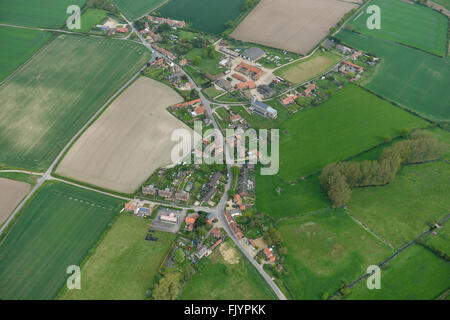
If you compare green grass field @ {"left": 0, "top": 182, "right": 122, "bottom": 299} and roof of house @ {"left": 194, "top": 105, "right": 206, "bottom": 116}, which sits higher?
roof of house @ {"left": 194, "top": 105, "right": 206, "bottom": 116}

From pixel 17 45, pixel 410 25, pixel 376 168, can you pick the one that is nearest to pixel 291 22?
pixel 410 25

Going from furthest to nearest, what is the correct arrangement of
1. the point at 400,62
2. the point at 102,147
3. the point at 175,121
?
the point at 400,62
the point at 175,121
the point at 102,147

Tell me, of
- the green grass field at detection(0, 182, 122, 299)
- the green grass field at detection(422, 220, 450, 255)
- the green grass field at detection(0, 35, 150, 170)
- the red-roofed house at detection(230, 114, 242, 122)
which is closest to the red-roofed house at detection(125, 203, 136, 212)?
the green grass field at detection(0, 182, 122, 299)

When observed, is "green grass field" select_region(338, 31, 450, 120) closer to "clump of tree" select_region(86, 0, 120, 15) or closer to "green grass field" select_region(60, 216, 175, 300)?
"green grass field" select_region(60, 216, 175, 300)

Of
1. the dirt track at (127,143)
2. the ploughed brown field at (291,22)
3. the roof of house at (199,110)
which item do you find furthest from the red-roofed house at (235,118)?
the ploughed brown field at (291,22)

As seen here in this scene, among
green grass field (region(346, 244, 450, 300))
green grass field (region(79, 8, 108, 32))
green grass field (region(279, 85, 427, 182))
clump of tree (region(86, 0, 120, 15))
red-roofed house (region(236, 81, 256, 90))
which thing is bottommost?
green grass field (region(346, 244, 450, 300))

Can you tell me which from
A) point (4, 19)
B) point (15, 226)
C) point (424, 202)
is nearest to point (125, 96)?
point (15, 226)

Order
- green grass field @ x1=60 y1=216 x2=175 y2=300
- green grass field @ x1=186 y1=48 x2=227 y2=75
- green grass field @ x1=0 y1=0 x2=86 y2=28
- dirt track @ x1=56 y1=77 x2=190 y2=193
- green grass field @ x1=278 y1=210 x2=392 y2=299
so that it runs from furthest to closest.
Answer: green grass field @ x1=0 y1=0 x2=86 y2=28 → green grass field @ x1=186 y1=48 x2=227 y2=75 → dirt track @ x1=56 y1=77 x2=190 y2=193 → green grass field @ x1=278 y1=210 x2=392 y2=299 → green grass field @ x1=60 y1=216 x2=175 y2=300

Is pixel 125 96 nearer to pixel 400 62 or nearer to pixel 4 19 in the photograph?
pixel 4 19
